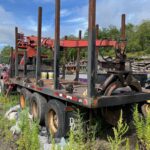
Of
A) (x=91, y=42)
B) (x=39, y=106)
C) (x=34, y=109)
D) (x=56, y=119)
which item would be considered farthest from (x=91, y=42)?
(x=34, y=109)

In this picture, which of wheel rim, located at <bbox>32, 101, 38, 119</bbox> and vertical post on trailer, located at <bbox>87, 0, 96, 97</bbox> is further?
wheel rim, located at <bbox>32, 101, 38, 119</bbox>

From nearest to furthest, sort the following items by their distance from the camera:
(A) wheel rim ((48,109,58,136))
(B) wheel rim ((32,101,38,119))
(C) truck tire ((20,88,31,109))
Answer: (A) wheel rim ((48,109,58,136)), (B) wheel rim ((32,101,38,119)), (C) truck tire ((20,88,31,109))

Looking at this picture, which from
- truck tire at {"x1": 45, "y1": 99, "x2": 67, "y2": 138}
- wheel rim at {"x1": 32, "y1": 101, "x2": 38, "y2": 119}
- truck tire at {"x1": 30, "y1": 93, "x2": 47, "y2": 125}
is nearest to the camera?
truck tire at {"x1": 45, "y1": 99, "x2": 67, "y2": 138}

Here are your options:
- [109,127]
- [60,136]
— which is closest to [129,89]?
[109,127]

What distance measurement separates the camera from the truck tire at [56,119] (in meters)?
5.97

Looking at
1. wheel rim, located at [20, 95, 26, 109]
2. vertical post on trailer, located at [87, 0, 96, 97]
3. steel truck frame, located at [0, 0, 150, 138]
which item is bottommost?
wheel rim, located at [20, 95, 26, 109]

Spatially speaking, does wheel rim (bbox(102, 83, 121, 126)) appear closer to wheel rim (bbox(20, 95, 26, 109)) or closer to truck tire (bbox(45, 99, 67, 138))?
truck tire (bbox(45, 99, 67, 138))

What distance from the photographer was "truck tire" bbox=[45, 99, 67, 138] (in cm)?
597

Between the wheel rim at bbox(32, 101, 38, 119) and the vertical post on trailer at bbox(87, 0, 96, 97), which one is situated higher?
the vertical post on trailer at bbox(87, 0, 96, 97)

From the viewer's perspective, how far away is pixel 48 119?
22.0ft

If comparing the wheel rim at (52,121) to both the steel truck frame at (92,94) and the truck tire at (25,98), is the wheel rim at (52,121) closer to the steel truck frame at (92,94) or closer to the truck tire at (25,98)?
the steel truck frame at (92,94)

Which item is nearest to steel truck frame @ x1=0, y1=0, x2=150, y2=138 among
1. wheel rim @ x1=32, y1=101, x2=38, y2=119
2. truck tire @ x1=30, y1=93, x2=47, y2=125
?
truck tire @ x1=30, y1=93, x2=47, y2=125

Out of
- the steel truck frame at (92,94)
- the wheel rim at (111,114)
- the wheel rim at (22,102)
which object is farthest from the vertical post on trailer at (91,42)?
the wheel rim at (22,102)

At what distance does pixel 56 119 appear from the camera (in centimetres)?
648
